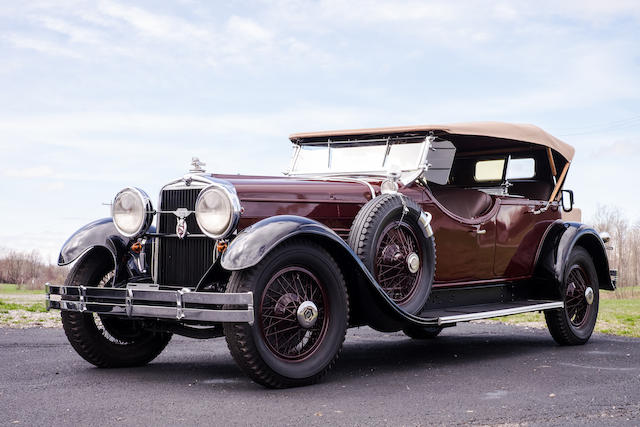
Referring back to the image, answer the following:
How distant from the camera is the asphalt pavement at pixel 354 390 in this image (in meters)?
4.35

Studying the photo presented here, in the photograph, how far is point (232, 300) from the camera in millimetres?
4840

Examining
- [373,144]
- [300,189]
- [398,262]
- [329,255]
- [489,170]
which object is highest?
[373,144]

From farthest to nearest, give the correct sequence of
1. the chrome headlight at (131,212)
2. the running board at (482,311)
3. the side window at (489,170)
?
the side window at (489,170), the running board at (482,311), the chrome headlight at (131,212)

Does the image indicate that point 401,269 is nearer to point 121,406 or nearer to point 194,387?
point 194,387

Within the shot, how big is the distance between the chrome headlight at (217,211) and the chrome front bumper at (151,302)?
57 centimetres

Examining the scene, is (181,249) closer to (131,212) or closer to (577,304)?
(131,212)

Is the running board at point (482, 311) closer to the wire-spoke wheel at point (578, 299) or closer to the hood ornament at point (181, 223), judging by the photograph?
the wire-spoke wheel at point (578, 299)

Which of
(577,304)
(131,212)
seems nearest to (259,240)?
(131,212)

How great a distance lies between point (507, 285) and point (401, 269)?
2226mm

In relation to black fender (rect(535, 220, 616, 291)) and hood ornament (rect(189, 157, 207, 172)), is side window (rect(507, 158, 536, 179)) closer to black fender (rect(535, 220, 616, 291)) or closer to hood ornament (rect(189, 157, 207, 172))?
black fender (rect(535, 220, 616, 291))

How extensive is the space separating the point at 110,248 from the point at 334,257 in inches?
77.6

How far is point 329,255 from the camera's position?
540 centimetres

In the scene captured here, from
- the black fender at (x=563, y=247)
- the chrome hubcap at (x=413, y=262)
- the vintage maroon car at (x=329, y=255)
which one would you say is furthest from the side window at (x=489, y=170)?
the chrome hubcap at (x=413, y=262)

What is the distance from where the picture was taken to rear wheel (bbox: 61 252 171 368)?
614 cm
